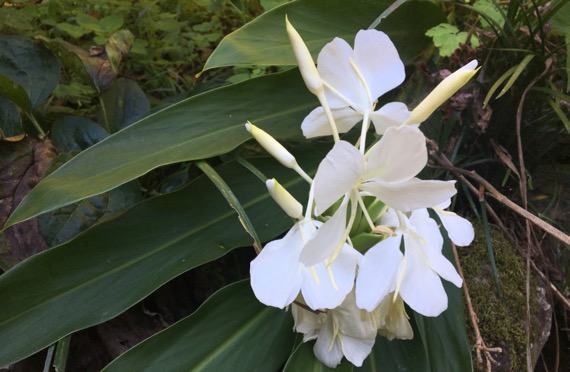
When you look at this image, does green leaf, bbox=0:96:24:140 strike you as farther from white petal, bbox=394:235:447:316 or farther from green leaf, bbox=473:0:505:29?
green leaf, bbox=473:0:505:29

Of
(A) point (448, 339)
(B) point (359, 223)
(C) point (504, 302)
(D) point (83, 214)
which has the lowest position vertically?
(C) point (504, 302)

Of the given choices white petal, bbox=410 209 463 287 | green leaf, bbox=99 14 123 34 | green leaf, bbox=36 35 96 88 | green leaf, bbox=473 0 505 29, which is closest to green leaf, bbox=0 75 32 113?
green leaf, bbox=36 35 96 88

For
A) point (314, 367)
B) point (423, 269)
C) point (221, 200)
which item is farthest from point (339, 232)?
point (221, 200)

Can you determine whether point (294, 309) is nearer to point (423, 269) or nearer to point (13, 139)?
point (423, 269)

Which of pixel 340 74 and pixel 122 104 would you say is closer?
pixel 340 74

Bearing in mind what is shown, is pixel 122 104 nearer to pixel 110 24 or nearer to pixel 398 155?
pixel 110 24

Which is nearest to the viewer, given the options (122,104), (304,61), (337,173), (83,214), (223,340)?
(337,173)

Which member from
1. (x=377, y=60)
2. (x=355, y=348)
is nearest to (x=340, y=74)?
(x=377, y=60)
